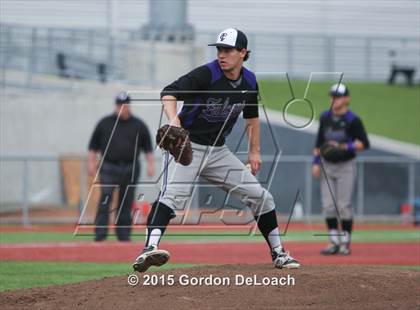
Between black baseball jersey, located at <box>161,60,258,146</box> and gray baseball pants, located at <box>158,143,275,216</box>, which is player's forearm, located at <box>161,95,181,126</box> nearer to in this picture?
black baseball jersey, located at <box>161,60,258,146</box>

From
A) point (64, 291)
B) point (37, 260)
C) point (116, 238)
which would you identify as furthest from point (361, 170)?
point (64, 291)

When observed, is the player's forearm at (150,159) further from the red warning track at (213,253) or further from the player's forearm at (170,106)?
the player's forearm at (170,106)

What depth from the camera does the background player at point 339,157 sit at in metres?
13.3

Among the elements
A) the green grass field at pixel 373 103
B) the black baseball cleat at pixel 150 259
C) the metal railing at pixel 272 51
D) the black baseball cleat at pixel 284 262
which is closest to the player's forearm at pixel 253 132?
the black baseball cleat at pixel 284 262

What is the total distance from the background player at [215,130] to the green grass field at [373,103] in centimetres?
1434

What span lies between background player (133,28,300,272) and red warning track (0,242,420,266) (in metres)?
2.95

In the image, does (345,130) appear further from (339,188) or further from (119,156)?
(119,156)

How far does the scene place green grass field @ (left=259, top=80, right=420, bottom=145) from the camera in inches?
957

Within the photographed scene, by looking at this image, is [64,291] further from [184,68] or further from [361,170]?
[184,68]

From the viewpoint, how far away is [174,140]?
25.7 ft

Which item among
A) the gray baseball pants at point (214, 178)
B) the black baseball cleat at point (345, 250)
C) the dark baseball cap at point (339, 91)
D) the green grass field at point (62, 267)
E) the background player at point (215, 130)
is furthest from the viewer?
the black baseball cleat at point (345, 250)

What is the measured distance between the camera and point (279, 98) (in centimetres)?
2656

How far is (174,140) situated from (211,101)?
747mm

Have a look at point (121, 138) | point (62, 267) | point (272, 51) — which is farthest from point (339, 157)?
point (272, 51)
